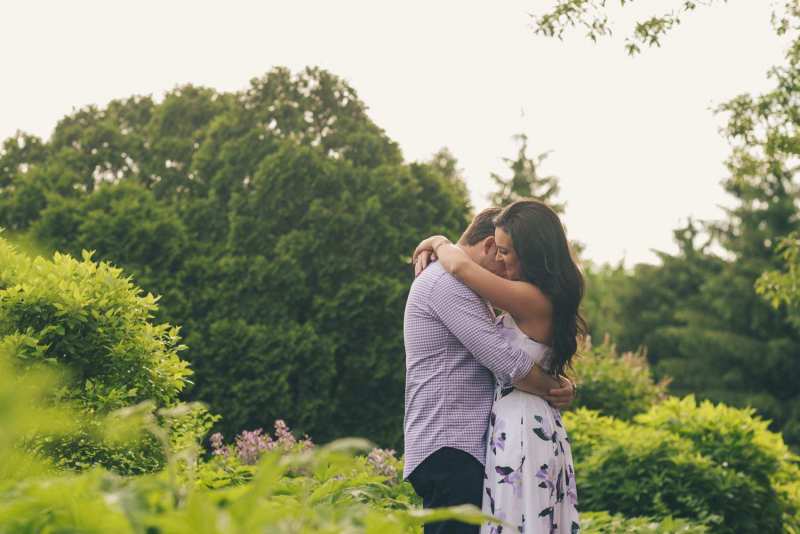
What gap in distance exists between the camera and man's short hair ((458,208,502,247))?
4.25 meters

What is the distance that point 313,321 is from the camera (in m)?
12.4

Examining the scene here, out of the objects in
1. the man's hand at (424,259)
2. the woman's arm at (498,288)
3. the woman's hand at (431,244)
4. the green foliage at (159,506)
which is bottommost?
the green foliage at (159,506)

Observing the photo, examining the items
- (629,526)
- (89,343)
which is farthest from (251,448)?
(89,343)

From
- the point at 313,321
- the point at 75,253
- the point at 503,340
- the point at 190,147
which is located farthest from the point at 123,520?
the point at 190,147

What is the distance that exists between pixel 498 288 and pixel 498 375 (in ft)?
1.14

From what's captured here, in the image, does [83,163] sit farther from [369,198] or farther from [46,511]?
[46,511]

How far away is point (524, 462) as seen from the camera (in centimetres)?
383

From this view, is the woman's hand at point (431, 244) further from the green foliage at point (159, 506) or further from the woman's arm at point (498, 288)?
the green foliage at point (159, 506)

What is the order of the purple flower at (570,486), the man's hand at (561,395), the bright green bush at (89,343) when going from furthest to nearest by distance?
the purple flower at (570,486), the man's hand at (561,395), the bright green bush at (89,343)

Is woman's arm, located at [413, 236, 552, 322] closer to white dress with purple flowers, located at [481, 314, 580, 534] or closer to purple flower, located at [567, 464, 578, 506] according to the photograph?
white dress with purple flowers, located at [481, 314, 580, 534]

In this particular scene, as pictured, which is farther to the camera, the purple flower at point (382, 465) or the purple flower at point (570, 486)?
the purple flower at point (382, 465)

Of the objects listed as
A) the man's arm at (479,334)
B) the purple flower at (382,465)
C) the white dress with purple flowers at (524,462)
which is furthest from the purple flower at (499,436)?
the purple flower at (382,465)

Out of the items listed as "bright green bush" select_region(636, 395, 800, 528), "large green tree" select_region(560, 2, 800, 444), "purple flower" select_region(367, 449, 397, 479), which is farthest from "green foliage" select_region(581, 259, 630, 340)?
"purple flower" select_region(367, 449, 397, 479)

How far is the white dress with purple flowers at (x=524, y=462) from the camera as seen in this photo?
12.5 feet
